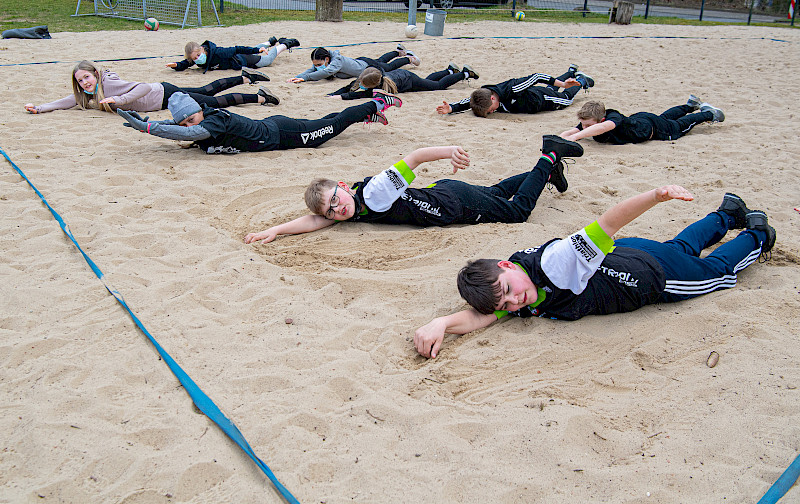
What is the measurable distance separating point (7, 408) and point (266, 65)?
758 cm

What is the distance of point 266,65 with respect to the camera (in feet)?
30.0

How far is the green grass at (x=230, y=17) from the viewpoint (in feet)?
40.3

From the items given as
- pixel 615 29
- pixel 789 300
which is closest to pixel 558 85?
pixel 789 300

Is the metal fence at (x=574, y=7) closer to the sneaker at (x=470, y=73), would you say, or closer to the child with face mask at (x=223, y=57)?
the child with face mask at (x=223, y=57)

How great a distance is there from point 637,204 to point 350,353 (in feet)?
5.14

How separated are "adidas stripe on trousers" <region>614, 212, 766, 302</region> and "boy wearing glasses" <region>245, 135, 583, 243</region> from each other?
987 millimetres

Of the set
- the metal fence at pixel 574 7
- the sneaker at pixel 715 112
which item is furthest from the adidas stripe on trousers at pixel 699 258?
the metal fence at pixel 574 7

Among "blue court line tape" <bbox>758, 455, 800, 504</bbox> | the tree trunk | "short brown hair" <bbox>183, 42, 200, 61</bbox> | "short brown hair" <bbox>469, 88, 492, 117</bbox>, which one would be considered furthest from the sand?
the tree trunk

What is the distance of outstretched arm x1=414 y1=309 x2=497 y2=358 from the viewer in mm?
2934

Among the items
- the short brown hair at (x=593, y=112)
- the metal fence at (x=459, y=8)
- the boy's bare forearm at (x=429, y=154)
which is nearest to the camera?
the boy's bare forearm at (x=429, y=154)

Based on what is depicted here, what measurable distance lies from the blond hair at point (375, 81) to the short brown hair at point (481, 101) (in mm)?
1176

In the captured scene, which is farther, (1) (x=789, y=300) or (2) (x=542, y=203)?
(2) (x=542, y=203)

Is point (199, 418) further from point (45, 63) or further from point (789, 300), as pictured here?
point (45, 63)

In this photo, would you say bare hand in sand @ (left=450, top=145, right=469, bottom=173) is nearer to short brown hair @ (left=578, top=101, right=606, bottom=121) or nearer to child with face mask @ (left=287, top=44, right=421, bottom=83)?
short brown hair @ (left=578, top=101, right=606, bottom=121)
